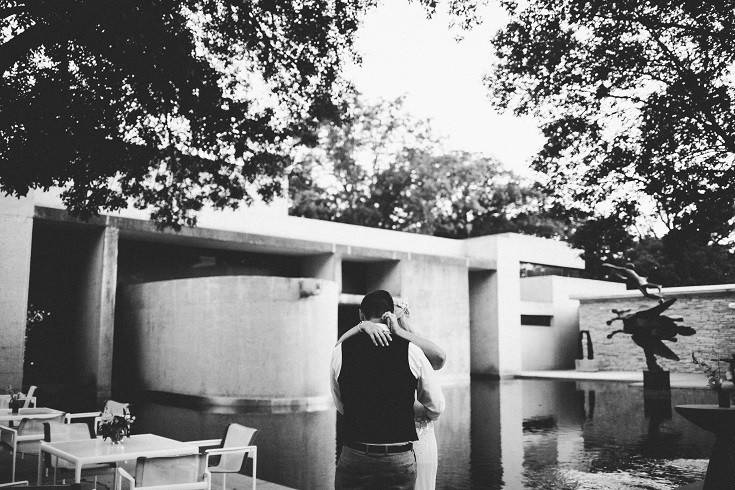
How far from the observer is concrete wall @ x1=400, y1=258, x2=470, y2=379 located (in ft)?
79.1

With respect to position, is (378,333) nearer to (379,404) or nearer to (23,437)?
(379,404)

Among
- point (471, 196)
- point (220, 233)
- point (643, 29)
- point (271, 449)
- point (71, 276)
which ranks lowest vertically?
point (271, 449)

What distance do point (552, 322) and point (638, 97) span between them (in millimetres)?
24137

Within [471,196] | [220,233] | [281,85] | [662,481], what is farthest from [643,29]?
[471,196]

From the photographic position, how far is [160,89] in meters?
8.45

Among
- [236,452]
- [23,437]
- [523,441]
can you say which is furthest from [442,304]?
[236,452]

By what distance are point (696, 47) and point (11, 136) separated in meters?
8.40

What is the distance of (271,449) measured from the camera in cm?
982

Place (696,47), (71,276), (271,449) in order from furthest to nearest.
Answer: (71,276) < (271,449) < (696,47)

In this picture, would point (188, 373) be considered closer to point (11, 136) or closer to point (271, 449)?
point (271, 449)

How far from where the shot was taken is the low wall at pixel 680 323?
90.1 ft

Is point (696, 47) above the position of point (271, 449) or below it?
above

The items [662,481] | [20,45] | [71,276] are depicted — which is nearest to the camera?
[20,45]

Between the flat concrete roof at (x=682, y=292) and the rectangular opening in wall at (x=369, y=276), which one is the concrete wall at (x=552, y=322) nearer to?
the flat concrete roof at (x=682, y=292)
